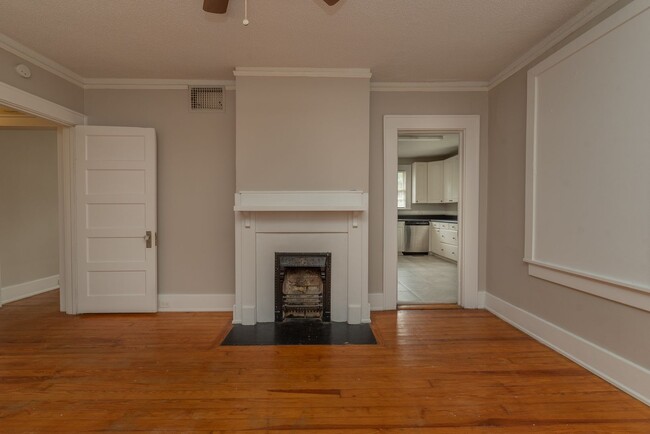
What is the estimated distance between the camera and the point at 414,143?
6.22 meters

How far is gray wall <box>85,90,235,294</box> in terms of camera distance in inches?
134

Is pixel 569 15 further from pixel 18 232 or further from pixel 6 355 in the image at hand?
pixel 18 232

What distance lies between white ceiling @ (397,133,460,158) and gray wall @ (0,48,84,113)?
4.49m

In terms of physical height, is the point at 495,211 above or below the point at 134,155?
below

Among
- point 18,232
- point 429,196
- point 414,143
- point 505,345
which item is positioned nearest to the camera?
point 505,345

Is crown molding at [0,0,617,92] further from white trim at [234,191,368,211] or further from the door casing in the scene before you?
white trim at [234,191,368,211]

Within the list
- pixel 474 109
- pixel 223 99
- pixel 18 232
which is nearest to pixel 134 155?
pixel 223 99

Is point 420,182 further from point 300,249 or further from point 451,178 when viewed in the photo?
point 300,249

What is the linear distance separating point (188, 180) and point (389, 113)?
240 centimetres

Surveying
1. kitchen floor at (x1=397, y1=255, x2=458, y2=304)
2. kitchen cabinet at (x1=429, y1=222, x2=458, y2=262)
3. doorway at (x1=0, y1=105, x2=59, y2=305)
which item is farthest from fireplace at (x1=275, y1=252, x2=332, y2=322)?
kitchen cabinet at (x1=429, y1=222, x2=458, y2=262)

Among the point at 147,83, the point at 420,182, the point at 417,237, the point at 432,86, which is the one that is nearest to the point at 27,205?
the point at 147,83

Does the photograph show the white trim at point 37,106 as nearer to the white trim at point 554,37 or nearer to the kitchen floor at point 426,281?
the kitchen floor at point 426,281

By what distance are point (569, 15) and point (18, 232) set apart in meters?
6.39

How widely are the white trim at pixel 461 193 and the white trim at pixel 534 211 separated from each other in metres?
0.72
